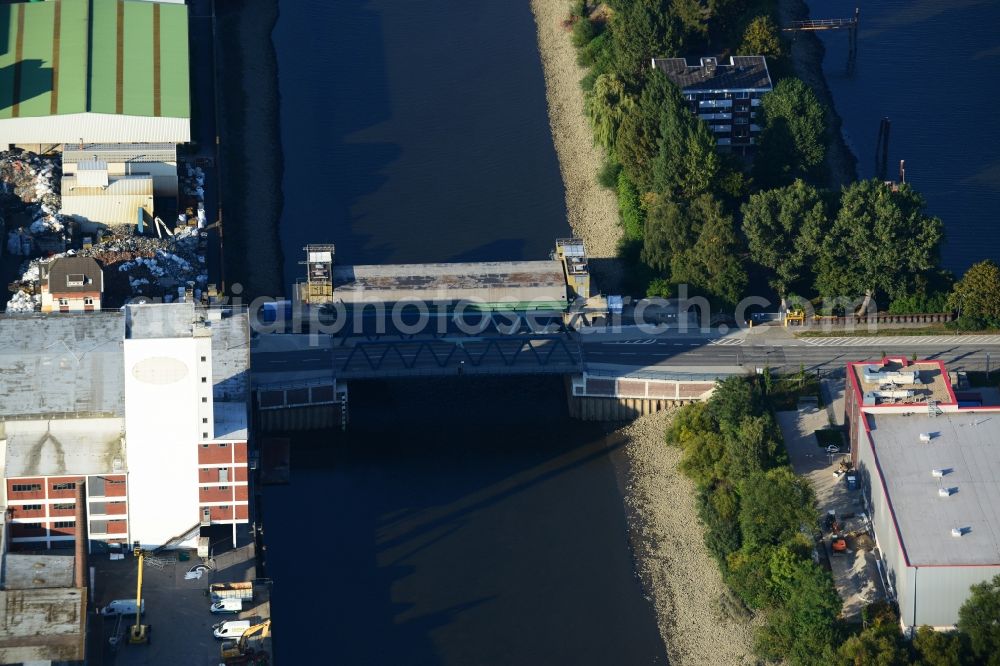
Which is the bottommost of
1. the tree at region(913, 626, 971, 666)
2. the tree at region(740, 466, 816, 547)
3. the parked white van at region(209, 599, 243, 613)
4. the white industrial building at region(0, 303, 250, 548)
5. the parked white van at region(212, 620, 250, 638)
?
the tree at region(913, 626, 971, 666)

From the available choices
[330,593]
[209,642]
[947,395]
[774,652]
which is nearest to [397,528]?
[330,593]

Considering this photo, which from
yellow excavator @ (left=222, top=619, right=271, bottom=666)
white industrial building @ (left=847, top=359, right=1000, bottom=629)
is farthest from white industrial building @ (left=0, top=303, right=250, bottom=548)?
white industrial building @ (left=847, top=359, right=1000, bottom=629)

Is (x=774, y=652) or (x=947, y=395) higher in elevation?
(x=947, y=395)

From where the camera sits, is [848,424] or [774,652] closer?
[774,652]

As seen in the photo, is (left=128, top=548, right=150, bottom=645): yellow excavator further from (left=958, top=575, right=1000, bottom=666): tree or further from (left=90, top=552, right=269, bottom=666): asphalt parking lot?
(left=958, top=575, right=1000, bottom=666): tree

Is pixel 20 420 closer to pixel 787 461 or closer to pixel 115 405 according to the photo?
pixel 115 405

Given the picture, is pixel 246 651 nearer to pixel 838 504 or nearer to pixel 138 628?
pixel 138 628

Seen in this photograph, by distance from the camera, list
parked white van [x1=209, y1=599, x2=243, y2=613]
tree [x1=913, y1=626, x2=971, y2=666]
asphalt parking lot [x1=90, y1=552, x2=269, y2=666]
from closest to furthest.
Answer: tree [x1=913, y1=626, x2=971, y2=666] → asphalt parking lot [x1=90, y1=552, x2=269, y2=666] → parked white van [x1=209, y1=599, x2=243, y2=613]
